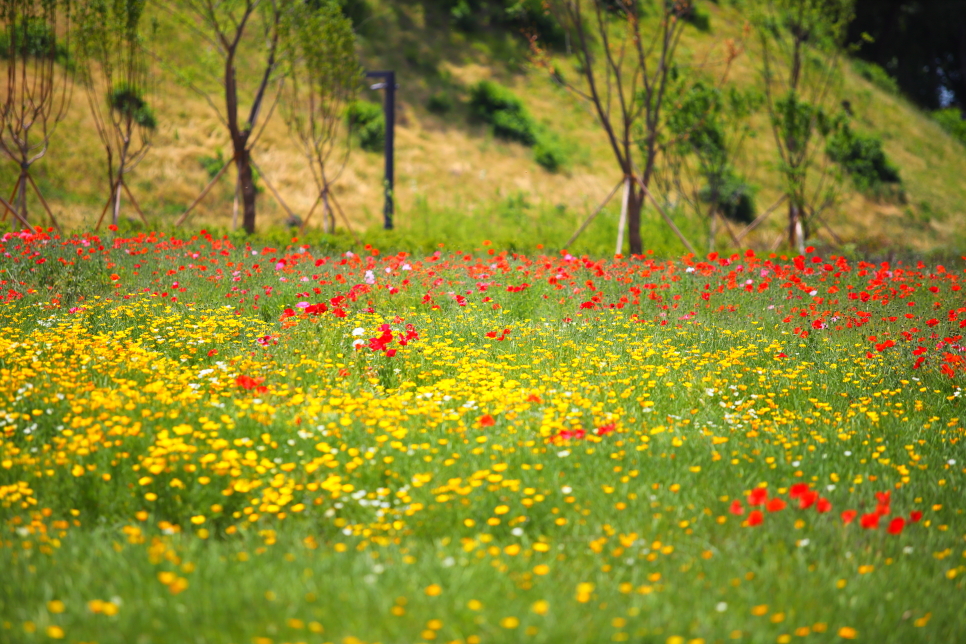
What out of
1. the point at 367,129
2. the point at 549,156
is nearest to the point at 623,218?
the point at 549,156

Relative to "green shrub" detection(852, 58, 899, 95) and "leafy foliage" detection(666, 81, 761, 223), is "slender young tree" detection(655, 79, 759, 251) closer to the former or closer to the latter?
"leafy foliage" detection(666, 81, 761, 223)

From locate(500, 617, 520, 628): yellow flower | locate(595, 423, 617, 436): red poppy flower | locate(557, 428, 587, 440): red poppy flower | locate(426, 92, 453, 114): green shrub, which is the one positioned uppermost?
locate(426, 92, 453, 114): green shrub

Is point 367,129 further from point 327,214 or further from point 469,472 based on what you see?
point 469,472

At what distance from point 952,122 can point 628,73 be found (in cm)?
2038

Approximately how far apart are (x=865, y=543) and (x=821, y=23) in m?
17.1

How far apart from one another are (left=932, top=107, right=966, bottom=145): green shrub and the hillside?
11.1 feet

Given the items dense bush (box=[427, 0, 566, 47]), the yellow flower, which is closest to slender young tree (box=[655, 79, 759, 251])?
dense bush (box=[427, 0, 566, 47])

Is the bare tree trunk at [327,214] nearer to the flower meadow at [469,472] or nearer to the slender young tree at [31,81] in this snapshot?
the slender young tree at [31,81]

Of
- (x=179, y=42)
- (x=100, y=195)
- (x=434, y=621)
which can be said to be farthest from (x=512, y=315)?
(x=179, y=42)

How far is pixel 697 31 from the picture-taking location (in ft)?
115

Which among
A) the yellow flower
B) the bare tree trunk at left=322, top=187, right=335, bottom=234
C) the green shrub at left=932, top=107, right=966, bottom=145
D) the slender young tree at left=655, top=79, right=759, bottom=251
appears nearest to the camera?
the yellow flower

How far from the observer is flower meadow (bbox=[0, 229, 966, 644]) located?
2932 mm

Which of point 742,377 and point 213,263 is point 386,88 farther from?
point 742,377

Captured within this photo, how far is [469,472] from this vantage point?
4.17 m
